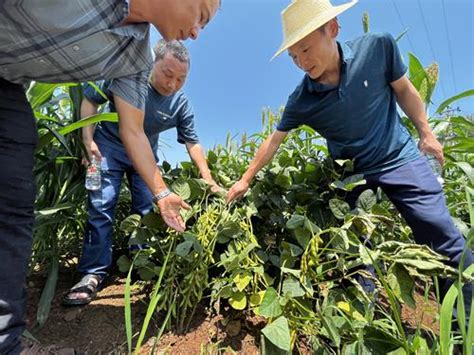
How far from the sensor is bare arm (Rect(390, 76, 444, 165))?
4.71ft

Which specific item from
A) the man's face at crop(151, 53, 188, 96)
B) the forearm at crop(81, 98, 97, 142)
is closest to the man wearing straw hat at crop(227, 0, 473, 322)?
the man's face at crop(151, 53, 188, 96)

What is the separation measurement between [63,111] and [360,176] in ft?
4.57

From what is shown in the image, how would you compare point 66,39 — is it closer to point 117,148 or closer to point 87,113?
point 87,113

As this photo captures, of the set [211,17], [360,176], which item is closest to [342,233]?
[360,176]

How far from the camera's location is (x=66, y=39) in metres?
0.84

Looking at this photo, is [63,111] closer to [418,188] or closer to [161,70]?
[161,70]

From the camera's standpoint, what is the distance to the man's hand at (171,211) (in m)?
1.19

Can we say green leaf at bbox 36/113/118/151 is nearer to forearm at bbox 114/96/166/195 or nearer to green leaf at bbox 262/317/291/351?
forearm at bbox 114/96/166/195

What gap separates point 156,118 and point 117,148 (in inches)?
9.3

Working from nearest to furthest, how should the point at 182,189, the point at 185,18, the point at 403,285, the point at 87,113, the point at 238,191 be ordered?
1. the point at 403,285
2. the point at 185,18
3. the point at 182,189
4. the point at 238,191
5. the point at 87,113

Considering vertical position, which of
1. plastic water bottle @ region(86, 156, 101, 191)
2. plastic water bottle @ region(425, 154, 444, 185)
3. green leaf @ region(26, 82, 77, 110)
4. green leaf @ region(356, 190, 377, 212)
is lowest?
plastic water bottle @ region(425, 154, 444, 185)

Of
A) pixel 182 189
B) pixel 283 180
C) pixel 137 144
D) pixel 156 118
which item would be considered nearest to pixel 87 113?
pixel 156 118

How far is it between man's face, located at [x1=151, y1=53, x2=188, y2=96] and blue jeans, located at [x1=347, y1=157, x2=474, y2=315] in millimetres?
930

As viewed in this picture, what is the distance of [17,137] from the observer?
924mm
